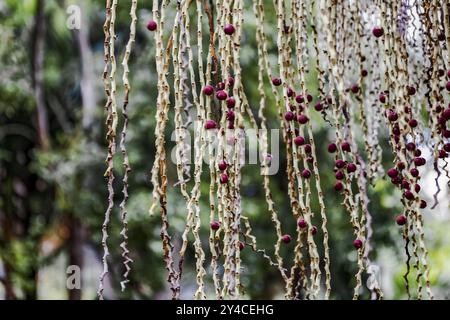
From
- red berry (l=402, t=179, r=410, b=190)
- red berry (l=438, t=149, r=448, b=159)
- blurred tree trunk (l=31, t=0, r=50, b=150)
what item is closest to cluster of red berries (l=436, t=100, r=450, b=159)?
red berry (l=438, t=149, r=448, b=159)

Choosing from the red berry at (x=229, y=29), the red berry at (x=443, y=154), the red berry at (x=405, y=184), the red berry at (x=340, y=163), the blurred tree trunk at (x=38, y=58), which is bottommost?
the red berry at (x=405, y=184)

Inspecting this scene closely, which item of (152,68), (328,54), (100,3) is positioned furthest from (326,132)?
(328,54)

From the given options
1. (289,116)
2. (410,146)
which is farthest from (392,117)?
(289,116)

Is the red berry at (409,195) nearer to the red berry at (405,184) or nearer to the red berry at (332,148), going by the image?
the red berry at (405,184)

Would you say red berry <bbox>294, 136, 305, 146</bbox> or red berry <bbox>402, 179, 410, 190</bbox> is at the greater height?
red berry <bbox>294, 136, 305, 146</bbox>

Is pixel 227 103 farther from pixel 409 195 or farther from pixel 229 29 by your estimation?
pixel 409 195

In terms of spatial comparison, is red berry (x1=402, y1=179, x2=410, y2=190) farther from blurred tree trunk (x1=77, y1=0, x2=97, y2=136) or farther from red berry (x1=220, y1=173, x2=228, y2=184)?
blurred tree trunk (x1=77, y1=0, x2=97, y2=136)

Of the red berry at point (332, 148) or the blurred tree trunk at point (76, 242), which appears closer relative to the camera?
the red berry at point (332, 148)

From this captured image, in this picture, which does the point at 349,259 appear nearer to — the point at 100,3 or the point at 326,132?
the point at 326,132

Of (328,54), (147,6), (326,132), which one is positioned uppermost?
(147,6)

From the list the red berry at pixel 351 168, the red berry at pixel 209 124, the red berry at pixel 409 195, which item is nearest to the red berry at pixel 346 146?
the red berry at pixel 351 168

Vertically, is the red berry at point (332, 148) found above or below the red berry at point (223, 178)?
above
